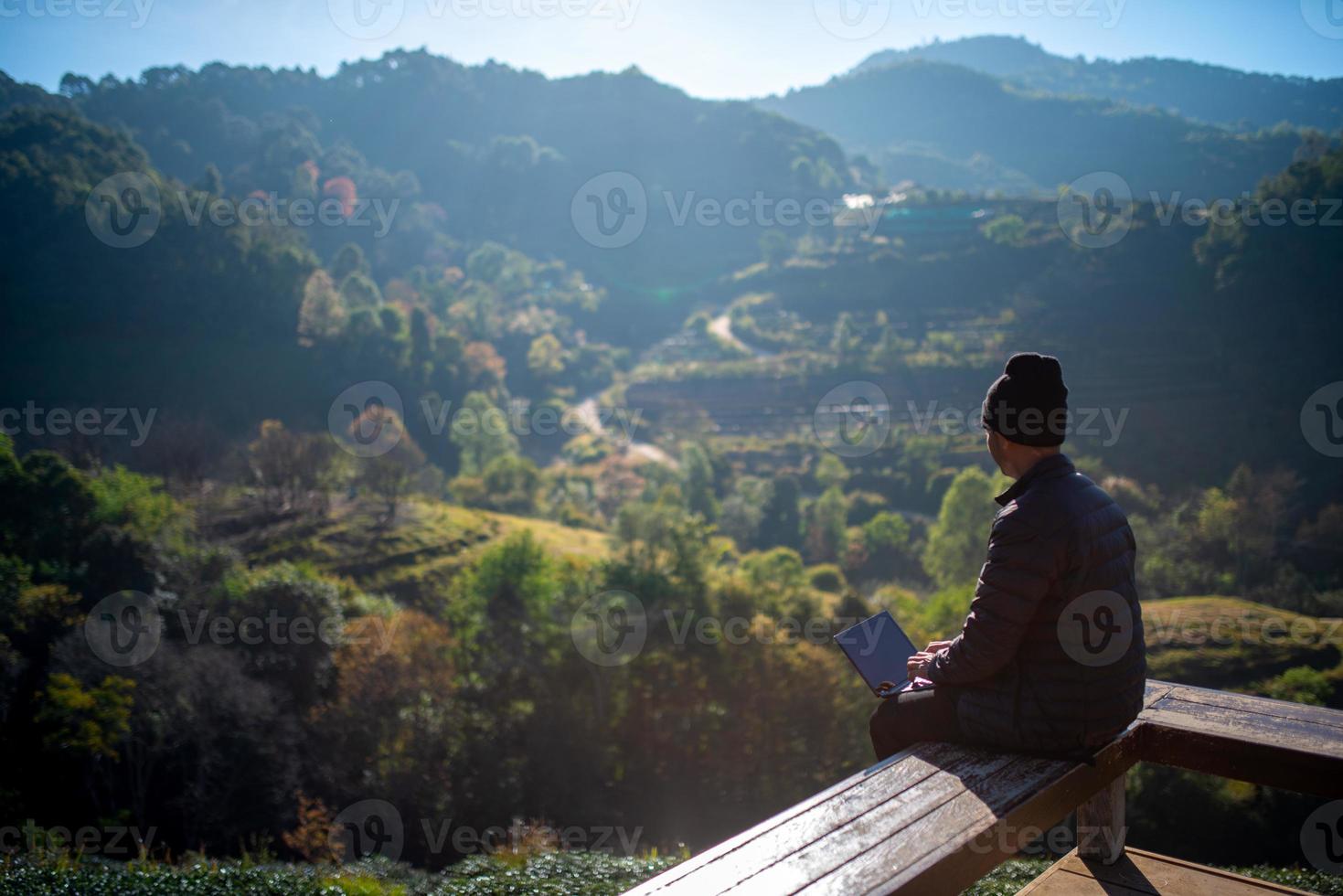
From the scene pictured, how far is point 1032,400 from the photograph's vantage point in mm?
2633

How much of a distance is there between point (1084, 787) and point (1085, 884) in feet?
2.19

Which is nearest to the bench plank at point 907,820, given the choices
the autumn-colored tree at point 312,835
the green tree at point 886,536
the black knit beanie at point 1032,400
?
the black knit beanie at point 1032,400

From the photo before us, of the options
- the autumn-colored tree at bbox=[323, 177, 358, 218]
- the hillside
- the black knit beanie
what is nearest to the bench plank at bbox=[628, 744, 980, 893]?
the black knit beanie

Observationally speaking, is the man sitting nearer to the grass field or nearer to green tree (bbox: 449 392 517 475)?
the grass field

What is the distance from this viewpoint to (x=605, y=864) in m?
5.76

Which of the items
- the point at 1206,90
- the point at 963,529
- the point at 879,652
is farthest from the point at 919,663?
the point at 1206,90

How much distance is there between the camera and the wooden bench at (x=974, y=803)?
2.10 m

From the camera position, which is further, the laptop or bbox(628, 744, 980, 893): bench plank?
the laptop

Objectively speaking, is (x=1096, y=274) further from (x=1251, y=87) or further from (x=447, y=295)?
(x=1251, y=87)

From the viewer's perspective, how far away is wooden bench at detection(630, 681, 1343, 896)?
2100 mm

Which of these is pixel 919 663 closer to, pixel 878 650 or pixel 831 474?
pixel 878 650

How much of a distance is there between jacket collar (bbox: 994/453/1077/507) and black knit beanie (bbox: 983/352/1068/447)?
0.05 metres

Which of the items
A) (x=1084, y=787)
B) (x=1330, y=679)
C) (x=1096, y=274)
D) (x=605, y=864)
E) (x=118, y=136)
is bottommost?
(x=1330, y=679)

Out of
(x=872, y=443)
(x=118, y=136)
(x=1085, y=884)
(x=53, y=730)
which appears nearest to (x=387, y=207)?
(x=118, y=136)
